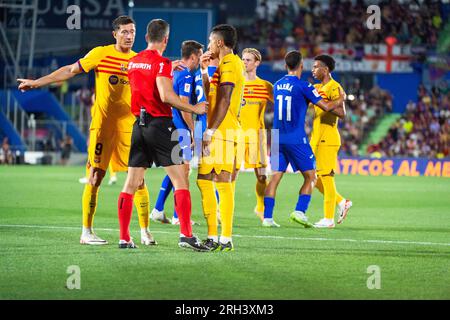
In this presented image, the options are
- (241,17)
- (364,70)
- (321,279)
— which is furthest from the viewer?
(241,17)

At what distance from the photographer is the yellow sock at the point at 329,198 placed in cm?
1427

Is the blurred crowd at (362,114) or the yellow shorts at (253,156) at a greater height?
the blurred crowd at (362,114)

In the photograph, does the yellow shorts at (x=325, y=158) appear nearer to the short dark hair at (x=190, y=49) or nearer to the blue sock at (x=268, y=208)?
the blue sock at (x=268, y=208)

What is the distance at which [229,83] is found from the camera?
10281 millimetres

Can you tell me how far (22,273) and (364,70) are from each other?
33.2 m

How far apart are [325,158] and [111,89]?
460 centimetres

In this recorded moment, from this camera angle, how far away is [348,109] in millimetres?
41938

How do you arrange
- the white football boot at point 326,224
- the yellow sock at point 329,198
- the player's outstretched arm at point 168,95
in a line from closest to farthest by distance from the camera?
the player's outstretched arm at point 168,95 → the white football boot at point 326,224 → the yellow sock at point 329,198

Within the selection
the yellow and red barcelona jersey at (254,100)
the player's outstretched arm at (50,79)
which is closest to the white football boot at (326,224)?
the yellow and red barcelona jersey at (254,100)

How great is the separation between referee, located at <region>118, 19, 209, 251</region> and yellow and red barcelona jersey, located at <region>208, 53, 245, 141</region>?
1.18 feet

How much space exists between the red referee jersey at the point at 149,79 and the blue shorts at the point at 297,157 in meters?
3.91

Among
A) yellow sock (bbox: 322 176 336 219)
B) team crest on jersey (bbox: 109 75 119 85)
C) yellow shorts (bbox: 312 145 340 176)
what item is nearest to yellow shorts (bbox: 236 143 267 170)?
yellow shorts (bbox: 312 145 340 176)
